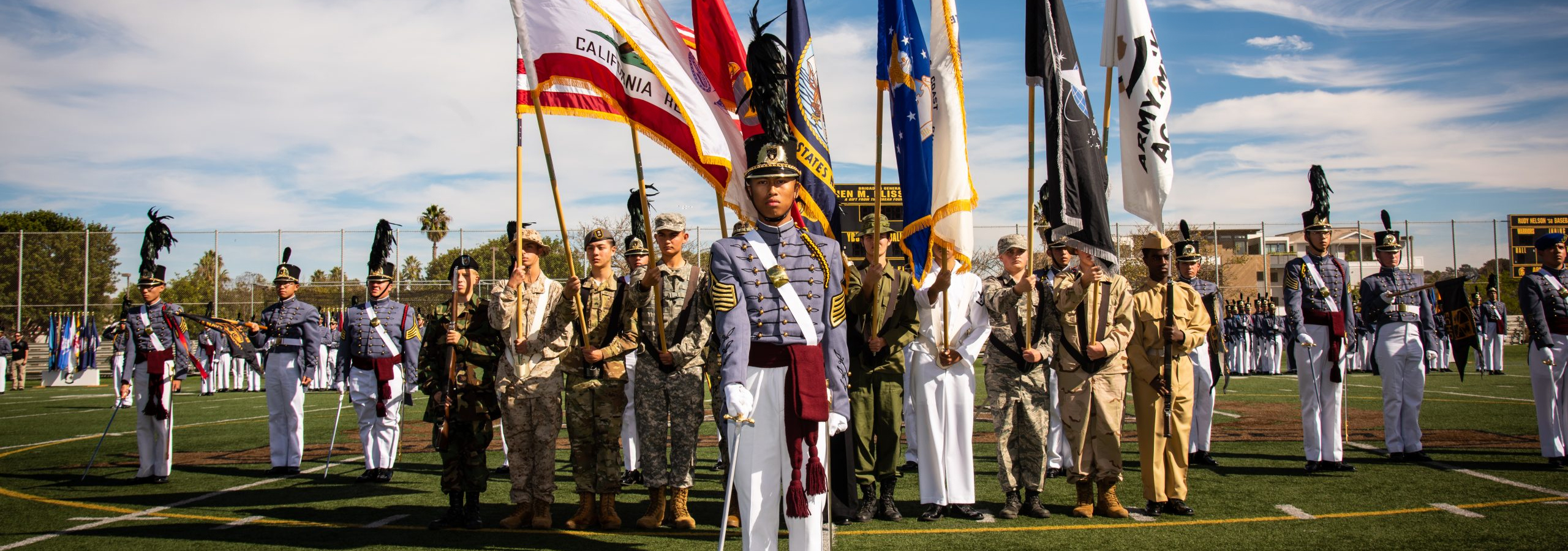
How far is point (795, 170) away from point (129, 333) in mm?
8294

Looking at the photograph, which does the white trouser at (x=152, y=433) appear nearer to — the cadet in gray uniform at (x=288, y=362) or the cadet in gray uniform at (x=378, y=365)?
the cadet in gray uniform at (x=288, y=362)

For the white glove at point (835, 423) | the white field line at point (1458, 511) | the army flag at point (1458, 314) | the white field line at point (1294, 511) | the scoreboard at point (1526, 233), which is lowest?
the white field line at point (1294, 511)

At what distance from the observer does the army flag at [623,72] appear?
6215mm

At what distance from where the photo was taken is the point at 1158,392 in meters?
6.59

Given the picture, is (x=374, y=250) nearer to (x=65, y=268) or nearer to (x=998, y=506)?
(x=998, y=506)

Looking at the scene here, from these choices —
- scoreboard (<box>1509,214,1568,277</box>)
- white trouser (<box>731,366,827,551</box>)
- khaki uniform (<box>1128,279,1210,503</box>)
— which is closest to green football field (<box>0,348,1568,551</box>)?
khaki uniform (<box>1128,279,1210,503</box>)

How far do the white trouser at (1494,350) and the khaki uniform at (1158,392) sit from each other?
2093 centimetres

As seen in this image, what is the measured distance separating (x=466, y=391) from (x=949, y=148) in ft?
12.5

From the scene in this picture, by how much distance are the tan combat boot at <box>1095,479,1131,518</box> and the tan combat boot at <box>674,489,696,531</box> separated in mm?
2944

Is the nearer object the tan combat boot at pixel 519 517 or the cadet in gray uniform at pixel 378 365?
the tan combat boot at pixel 519 517

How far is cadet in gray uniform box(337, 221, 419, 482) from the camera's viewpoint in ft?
29.5

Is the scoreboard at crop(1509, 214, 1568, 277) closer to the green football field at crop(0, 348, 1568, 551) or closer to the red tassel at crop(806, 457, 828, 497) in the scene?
the green football field at crop(0, 348, 1568, 551)

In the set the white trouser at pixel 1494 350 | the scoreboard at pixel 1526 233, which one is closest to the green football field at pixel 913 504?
the white trouser at pixel 1494 350

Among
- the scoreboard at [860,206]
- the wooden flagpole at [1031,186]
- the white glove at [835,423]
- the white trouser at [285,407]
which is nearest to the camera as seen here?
the white glove at [835,423]
